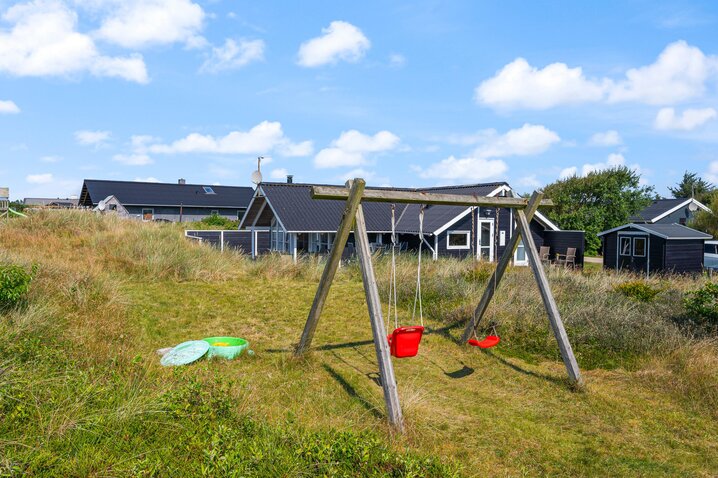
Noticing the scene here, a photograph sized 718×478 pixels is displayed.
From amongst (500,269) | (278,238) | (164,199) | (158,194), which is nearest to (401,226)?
(278,238)

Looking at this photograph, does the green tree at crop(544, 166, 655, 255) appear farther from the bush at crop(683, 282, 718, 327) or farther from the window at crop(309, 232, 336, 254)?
the bush at crop(683, 282, 718, 327)

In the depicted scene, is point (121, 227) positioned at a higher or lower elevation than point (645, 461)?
higher

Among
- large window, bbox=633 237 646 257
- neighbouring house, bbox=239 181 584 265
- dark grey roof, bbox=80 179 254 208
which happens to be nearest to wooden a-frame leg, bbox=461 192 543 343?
neighbouring house, bbox=239 181 584 265

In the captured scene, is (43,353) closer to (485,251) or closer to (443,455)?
(443,455)

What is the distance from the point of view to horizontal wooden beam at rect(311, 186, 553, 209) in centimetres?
609

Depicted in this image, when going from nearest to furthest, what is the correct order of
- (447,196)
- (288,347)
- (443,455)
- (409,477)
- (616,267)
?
1. (409,477)
2. (443,455)
3. (447,196)
4. (288,347)
5. (616,267)

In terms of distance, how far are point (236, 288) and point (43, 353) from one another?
7391mm

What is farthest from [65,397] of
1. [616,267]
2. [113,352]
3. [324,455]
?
[616,267]

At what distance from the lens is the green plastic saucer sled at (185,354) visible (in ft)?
22.4

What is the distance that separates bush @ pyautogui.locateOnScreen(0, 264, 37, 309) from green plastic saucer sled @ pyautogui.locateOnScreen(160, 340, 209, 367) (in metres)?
2.33

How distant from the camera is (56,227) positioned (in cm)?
1728

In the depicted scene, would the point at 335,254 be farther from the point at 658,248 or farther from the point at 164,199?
the point at 164,199

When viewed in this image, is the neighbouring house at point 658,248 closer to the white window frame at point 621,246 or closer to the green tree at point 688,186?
the white window frame at point 621,246

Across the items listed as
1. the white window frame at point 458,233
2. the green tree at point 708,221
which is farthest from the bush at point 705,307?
the green tree at point 708,221
